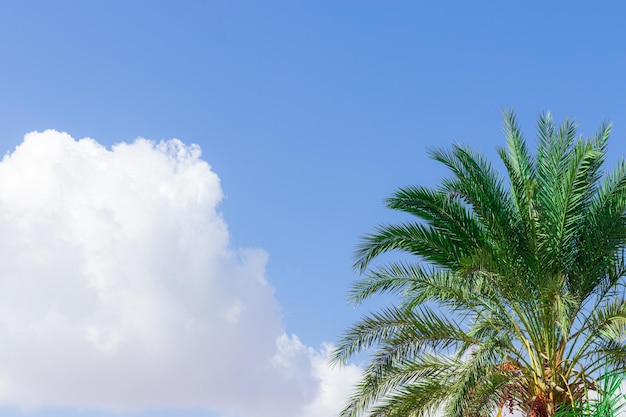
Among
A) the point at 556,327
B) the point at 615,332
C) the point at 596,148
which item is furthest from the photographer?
the point at 596,148

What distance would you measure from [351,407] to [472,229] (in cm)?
366

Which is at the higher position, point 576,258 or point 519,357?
point 576,258

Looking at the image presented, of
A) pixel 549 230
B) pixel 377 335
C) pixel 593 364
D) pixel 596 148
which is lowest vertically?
pixel 593 364

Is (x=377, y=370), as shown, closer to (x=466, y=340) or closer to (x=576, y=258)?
(x=466, y=340)

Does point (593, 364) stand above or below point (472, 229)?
below

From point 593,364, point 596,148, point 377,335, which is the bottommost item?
point 593,364

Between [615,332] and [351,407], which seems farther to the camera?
[351,407]

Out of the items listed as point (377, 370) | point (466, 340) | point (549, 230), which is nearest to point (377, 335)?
point (377, 370)

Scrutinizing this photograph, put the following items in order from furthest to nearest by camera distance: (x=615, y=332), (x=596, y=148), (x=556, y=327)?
(x=596, y=148), (x=556, y=327), (x=615, y=332)

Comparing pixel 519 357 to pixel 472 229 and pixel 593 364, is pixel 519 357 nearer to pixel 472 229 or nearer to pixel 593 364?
pixel 593 364

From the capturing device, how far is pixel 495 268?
40.8 feet

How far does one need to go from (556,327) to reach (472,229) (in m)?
2.09

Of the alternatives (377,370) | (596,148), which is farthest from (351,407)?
(596,148)

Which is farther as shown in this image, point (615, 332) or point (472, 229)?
point (472, 229)
